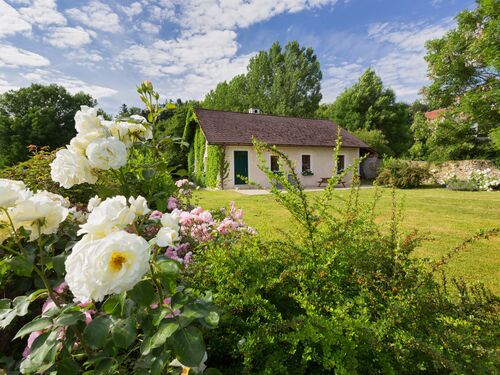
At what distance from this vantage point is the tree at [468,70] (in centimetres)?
1373

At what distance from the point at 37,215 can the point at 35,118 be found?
125ft

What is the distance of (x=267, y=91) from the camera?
35.3 meters

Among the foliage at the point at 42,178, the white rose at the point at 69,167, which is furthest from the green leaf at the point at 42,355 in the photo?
the foliage at the point at 42,178

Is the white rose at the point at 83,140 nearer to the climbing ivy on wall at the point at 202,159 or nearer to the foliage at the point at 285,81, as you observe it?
the climbing ivy on wall at the point at 202,159

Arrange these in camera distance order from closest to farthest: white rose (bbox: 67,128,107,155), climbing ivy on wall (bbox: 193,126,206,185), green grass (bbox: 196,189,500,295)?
white rose (bbox: 67,128,107,155) → green grass (bbox: 196,189,500,295) → climbing ivy on wall (bbox: 193,126,206,185)

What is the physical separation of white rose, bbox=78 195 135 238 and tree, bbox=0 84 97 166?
33035mm

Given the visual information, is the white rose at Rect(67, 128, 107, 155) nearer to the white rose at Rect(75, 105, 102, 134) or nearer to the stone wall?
the white rose at Rect(75, 105, 102, 134)

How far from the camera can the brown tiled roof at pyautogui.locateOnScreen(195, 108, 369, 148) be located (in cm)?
1681

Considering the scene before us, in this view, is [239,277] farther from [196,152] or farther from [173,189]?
[196,152]

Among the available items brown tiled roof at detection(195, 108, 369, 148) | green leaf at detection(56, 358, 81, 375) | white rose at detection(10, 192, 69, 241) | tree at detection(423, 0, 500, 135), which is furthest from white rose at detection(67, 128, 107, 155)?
tree at detection(423, 0, 500, 135)

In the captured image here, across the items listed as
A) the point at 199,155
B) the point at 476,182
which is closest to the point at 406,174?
the point at 476,182

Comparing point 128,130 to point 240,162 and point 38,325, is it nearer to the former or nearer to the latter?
point 38,325

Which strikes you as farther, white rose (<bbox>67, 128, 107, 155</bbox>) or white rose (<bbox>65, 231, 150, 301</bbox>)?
white rose (<bbox>67, 128, 107, 155</bbox>)

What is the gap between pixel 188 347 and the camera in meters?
0.90
